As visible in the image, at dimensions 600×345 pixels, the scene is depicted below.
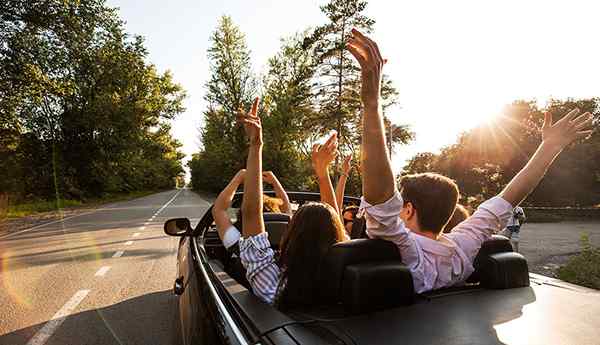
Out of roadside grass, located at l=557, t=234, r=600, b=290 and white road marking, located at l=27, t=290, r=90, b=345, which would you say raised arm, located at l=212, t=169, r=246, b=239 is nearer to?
white road marking, located at l=27, t=290, r=90, b=345

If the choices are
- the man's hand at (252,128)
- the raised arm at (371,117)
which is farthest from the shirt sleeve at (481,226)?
the man's hand at (252,128)

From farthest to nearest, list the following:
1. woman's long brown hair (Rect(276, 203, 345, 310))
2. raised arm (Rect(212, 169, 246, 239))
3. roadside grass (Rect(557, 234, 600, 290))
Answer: roadside grass (Rect(557, 234, 600, 290)) → raised arm (Rect(212, 169, 246, 239)) → woman's long brown hair (Rect(276, 203, 345, 310))

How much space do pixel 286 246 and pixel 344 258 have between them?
1.09 ft

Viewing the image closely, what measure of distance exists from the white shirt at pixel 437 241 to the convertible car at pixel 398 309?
0.17ft

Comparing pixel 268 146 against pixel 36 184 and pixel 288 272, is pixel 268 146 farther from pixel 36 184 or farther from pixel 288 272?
pixel 288 272

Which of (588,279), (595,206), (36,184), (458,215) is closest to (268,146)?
(36,184)

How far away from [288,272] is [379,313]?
44 cm

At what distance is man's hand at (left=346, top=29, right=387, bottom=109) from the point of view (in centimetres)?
154

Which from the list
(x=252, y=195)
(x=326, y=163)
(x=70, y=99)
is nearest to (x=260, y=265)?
(x=252, y=195)

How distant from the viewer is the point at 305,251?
182 centimetres

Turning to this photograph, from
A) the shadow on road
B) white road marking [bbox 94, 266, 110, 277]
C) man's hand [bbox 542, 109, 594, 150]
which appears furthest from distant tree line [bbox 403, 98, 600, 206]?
man's hand [bbox 542, 109, 594, 150]

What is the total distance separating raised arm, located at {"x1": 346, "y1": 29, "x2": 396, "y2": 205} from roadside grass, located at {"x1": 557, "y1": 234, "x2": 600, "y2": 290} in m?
5.55

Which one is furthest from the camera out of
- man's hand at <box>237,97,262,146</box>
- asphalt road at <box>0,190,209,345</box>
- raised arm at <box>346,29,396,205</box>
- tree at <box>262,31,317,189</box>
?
tree at <box>262,31,317,189</box>

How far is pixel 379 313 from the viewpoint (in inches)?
61.7
